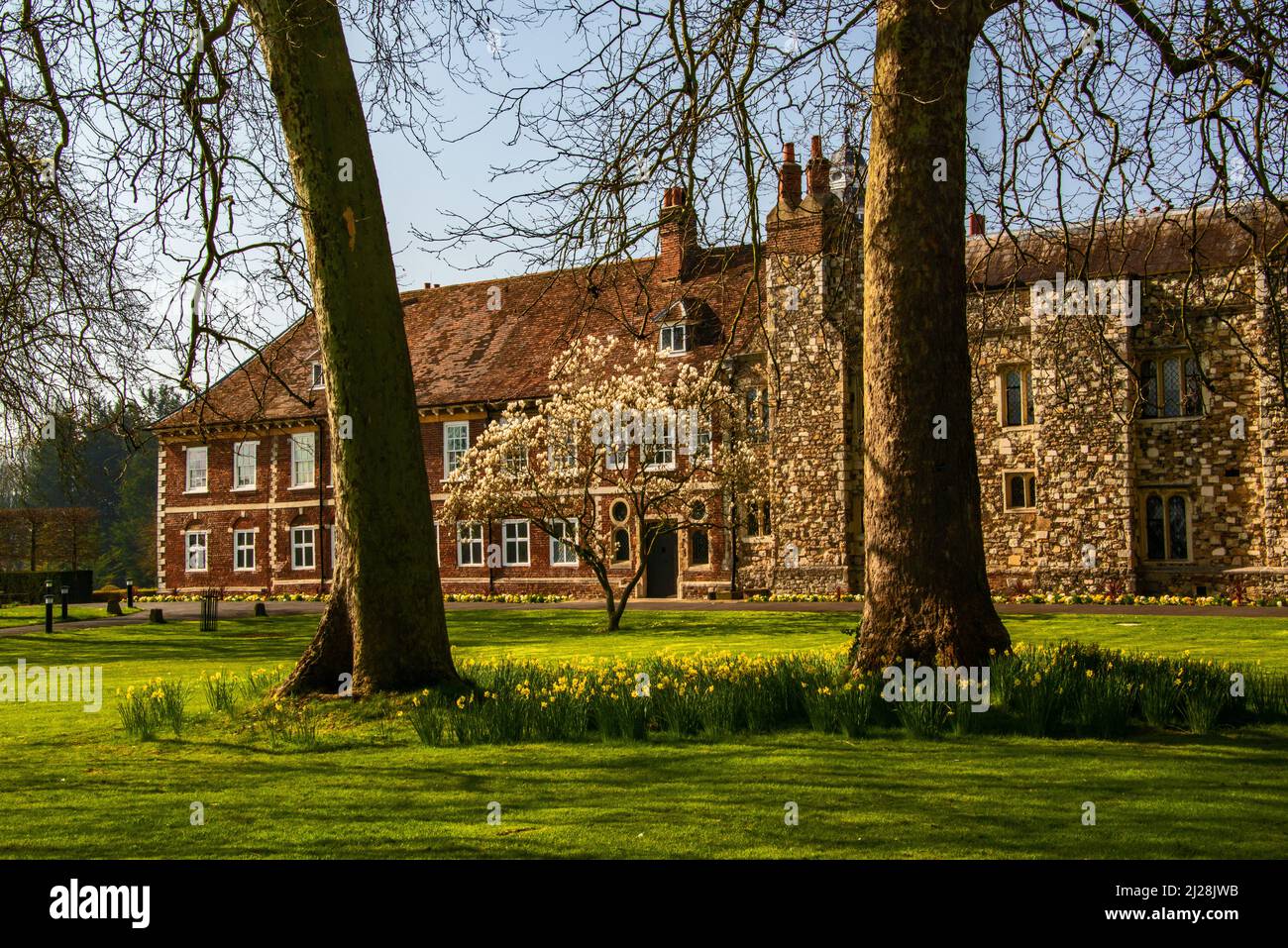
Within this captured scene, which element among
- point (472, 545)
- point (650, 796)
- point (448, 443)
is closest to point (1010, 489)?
point (472, 545)

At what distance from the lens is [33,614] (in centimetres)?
Result: 3488

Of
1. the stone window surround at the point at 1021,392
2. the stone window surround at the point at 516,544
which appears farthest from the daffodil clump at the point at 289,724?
the stone window surround at the point at 516,544

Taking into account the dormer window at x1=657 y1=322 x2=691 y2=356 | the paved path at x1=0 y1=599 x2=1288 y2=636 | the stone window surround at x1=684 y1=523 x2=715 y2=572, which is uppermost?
the dormer window at x1=657 y1=322 x2=691 y2=356

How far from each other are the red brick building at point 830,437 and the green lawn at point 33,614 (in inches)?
259

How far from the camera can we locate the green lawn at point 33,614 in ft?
103

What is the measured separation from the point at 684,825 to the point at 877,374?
16.7 feet

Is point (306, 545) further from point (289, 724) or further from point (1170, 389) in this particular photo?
point (289, 724)

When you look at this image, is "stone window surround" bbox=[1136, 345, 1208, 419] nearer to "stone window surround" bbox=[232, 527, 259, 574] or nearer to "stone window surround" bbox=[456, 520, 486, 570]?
"stone window surround" bbox=[456, 520, 486, 570]

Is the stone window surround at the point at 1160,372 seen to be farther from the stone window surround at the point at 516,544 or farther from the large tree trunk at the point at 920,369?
the large tree trunk at the point at 920,369

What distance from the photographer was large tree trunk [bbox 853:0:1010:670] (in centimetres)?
1004

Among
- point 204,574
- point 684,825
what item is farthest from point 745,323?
point 684,825

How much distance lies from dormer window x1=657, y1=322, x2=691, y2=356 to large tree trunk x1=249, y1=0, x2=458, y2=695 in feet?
86.9

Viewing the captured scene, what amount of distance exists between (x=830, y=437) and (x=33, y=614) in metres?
24.6

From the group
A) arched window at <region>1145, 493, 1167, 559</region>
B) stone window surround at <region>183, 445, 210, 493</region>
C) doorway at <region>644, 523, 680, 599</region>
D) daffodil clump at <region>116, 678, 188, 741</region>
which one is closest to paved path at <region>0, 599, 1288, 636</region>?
doorway at <region>644, 523, 680, 599</region>
